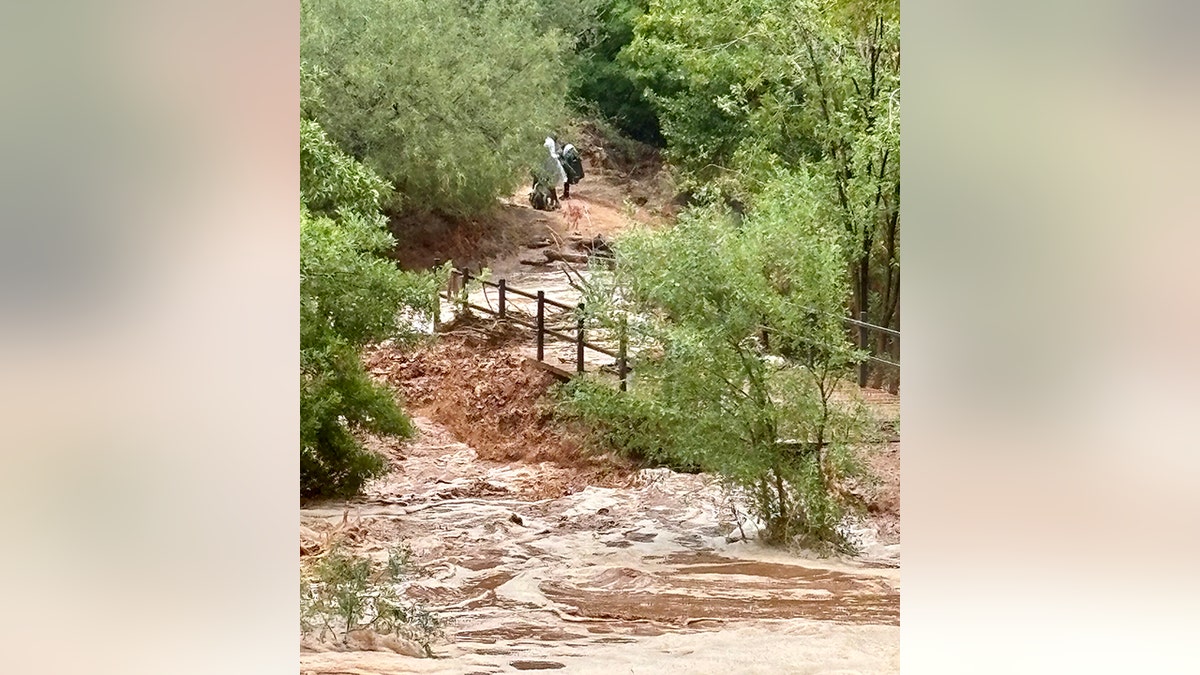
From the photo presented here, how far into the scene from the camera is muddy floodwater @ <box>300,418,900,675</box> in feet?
16.1

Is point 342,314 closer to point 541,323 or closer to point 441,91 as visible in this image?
point 541,323

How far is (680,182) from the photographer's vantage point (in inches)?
200

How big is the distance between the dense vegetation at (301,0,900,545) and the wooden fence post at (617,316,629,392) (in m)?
0.05

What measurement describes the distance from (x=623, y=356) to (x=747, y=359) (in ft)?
1.71

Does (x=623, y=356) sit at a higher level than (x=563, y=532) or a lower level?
higher

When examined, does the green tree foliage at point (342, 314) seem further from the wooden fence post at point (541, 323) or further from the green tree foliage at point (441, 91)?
the wooden fence post at point (541, 323)

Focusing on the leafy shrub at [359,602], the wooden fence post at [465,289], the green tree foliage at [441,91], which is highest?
the green tree foliage at [441,91]

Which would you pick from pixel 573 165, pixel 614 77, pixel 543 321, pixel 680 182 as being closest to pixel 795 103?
pixel 680 182

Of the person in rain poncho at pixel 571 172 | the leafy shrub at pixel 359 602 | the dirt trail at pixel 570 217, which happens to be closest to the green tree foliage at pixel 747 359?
the dirt trail at pixel 570 217

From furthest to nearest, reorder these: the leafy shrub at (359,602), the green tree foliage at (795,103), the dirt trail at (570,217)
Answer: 1. the green tree foliage at (795,103)
2. the dirt trail at (570,217)
3. the leafy shrub at (359,602)

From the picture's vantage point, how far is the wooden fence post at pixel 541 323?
16.6ft

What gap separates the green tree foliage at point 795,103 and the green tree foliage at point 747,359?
0.13m
